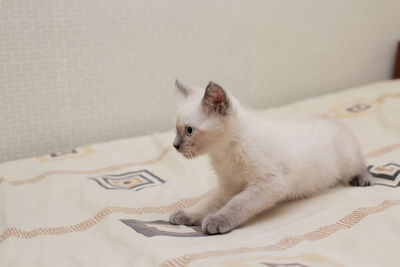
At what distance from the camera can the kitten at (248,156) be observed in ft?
4.23

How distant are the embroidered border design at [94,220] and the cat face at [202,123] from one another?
0.89 feet

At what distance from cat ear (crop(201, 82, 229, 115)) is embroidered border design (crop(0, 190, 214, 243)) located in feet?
1.28

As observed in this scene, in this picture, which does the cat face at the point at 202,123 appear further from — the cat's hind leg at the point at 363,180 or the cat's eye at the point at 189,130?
the cat's hind leg at the point at 363,180

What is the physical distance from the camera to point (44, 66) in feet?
6.23

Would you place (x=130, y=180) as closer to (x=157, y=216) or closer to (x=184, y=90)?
(x=157, y=216)

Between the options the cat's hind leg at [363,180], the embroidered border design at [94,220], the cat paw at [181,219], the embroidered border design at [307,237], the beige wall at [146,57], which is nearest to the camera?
the embroidered border design at [307,237]

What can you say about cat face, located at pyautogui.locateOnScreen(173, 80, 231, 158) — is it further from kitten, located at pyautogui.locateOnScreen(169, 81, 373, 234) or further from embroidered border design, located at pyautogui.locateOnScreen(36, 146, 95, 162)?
embroidered border design, located at pyautogui.locateOnScreen(36, 146, 95, 162)

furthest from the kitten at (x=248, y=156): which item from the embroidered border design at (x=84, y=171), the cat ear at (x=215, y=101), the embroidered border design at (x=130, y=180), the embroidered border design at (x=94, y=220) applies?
the embroidered border design at (x=84, y=171)

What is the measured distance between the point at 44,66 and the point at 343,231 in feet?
4.49

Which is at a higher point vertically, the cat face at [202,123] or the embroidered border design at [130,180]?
the cat face at [202,123]

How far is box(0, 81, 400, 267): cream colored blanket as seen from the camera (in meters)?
1.05

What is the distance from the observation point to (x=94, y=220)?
133 centimetres

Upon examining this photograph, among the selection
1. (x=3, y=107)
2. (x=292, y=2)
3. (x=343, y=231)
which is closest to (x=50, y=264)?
(x=343, y=231)

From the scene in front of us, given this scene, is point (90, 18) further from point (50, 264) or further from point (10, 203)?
point (50, 264)
